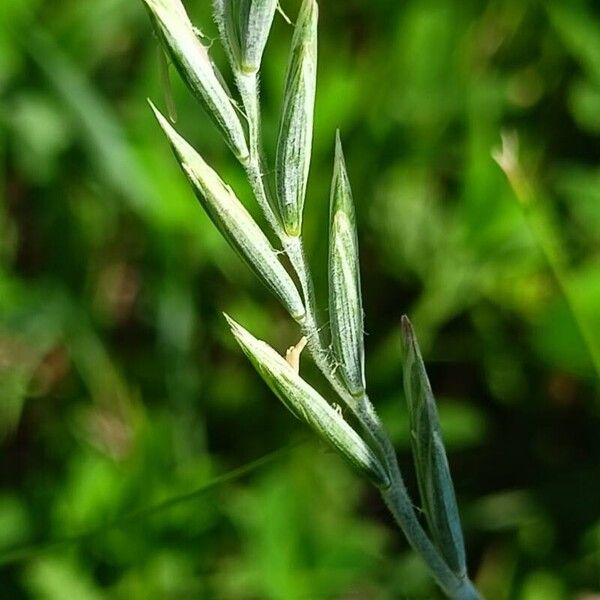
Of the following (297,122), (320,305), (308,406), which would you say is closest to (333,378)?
(308,406)

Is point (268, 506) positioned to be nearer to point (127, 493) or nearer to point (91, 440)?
point (127, 493)

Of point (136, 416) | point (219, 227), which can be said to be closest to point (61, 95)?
point (136, 416)

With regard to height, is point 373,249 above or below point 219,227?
below

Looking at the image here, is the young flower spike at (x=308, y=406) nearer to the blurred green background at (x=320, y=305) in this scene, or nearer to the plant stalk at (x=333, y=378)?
the plant stalk at (x=333, y=378)

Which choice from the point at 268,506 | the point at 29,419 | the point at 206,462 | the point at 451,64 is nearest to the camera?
the point at 268,506

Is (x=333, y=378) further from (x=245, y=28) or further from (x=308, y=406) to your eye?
(x=245, y=28)

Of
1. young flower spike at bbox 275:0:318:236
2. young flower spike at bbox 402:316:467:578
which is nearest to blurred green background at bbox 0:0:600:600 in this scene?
young flower spike at bbox 402:316:467:578
